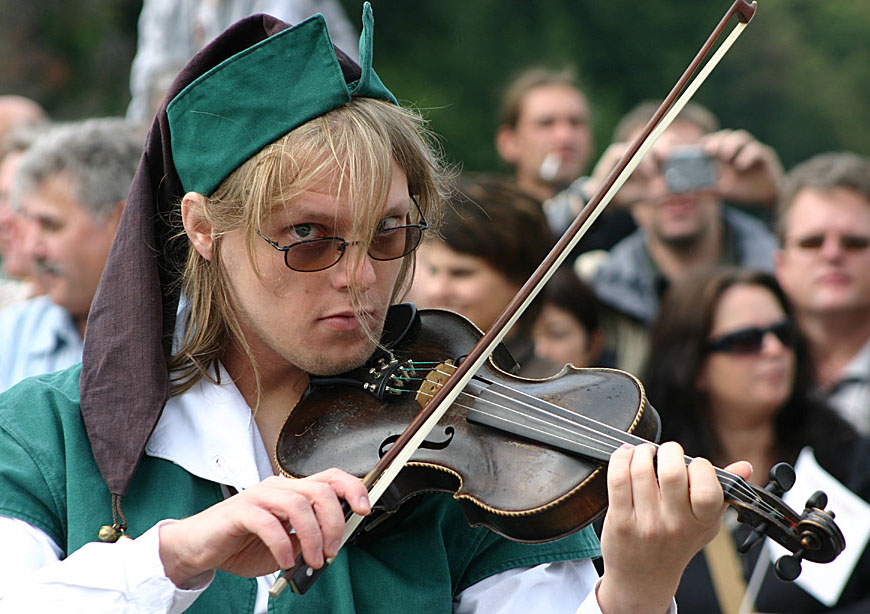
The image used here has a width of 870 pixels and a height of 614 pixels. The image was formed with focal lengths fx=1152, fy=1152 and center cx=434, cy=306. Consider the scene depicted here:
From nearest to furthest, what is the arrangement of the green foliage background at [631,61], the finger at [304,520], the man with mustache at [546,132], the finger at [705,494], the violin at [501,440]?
the finger at [304,520] < the finger at [705,494] < the violin at [501,440] < the man with mustache at [546,132] < the green foliage background at [631,61]

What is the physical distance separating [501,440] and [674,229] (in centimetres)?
313

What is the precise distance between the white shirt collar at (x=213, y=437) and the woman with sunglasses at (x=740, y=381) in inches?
87.5

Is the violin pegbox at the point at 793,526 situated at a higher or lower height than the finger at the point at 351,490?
lower

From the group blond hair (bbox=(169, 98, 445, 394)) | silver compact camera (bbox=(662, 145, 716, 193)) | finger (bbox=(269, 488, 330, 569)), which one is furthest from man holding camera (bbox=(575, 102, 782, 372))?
finger (bbox=(269, 488, 330, 569))

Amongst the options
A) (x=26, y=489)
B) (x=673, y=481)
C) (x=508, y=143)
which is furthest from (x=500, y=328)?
(x=508, y=143)

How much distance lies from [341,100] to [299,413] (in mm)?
576

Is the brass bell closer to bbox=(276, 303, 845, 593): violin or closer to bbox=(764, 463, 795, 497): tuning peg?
bbox=(276, 303, 845, 593): violin

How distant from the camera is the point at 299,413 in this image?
2119mm

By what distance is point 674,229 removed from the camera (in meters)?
4.94

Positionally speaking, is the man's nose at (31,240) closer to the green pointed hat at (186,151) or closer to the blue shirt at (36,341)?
the blue shirt at (36,341)

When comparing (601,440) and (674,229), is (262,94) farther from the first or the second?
(674,229)

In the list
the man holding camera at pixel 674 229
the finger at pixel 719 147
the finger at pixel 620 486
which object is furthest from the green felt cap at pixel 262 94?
the finger at pixel 719 147

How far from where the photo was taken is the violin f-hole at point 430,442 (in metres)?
2.01

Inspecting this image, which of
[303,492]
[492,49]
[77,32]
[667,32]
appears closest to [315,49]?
[303,492]
